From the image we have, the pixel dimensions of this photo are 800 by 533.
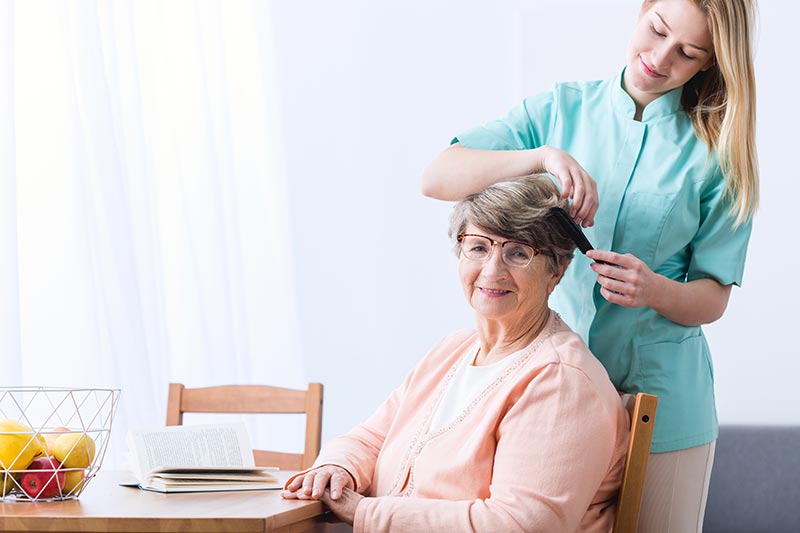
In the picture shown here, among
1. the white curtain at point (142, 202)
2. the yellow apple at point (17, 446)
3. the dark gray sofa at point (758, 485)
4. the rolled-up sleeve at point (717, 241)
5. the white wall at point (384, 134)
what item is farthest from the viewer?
the white wall at point (384, 134)

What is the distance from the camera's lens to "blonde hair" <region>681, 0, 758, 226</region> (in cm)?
150

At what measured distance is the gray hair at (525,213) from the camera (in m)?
1.56

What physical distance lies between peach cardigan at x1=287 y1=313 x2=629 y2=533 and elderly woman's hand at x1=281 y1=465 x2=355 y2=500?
38 mm

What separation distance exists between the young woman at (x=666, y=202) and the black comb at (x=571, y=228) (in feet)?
0.07

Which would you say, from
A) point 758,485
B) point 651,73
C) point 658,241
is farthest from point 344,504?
point 758,485

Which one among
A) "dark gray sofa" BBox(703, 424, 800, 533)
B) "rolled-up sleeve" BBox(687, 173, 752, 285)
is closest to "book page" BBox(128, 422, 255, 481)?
"rolled-up sleeve" BBox(687, 173, 752, 285)

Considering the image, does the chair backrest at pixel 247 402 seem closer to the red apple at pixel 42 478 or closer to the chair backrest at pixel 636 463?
the red apple at pixel 42 478

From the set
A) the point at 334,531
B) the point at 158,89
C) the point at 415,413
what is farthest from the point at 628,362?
the point at 158,89

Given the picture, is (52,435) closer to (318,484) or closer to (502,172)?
(318,484)

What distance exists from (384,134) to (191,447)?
186 centimetres

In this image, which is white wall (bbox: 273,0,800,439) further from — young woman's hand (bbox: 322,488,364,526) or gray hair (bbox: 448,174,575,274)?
young woman's hand (bbox: 322,488,364,526)

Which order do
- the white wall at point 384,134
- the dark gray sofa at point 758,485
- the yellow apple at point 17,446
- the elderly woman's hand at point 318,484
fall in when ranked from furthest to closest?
the white wall at point 384,134
the dark gray sofa at point 758,485
the elderly woman's hand at point 318,484
the yellow apple at point 17,446

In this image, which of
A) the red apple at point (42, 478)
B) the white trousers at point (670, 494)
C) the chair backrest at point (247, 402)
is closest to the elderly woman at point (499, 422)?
the white trousers at point (670, 494)

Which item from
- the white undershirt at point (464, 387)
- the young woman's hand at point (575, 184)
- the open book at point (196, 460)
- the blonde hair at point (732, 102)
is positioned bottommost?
the open book at point (196, 460)
